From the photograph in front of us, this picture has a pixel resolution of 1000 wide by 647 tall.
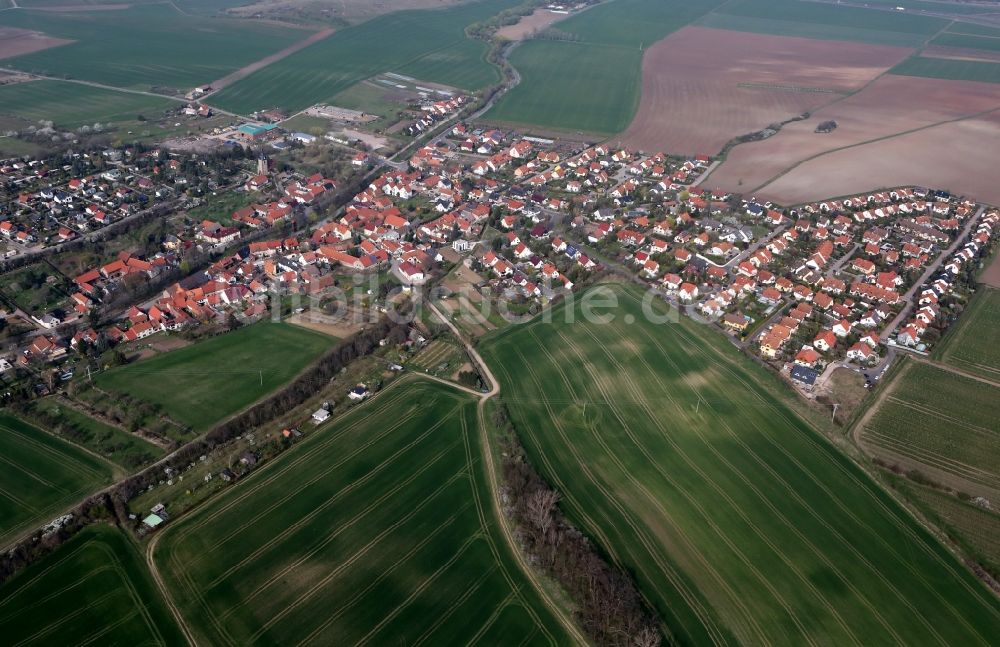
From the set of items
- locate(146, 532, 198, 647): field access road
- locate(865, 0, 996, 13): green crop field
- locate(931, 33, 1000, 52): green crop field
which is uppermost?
locate(865, 0, 996, 13): green crop field

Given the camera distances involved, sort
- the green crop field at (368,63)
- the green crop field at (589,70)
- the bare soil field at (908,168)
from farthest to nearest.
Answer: the green crop field at (368,63), the green crop field at (589,70), the bare soil field at (908,168)

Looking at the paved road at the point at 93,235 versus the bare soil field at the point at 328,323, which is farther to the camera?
the paved road at the point at 93,235

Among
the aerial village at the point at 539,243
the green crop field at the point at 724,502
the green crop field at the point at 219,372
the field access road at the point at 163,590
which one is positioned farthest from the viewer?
the aerial village at the point at 539,243

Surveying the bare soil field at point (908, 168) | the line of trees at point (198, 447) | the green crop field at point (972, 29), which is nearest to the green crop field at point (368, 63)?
the bare soil field at point (908, 168)

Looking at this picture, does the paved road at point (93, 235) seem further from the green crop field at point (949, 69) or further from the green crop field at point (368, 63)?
the green crop field at point (949, 69)

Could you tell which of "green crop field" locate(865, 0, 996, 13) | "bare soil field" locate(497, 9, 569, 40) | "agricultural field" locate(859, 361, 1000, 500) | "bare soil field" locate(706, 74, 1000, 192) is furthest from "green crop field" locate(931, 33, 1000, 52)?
"agricultural field" locate(859, 361, 1000, 500)

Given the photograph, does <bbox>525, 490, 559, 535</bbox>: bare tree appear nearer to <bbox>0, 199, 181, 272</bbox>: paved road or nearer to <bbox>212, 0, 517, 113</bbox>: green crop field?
<bbox>0, 199, 181, 272</bbox>: paved road

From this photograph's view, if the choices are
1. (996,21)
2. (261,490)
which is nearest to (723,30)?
(996,21)
